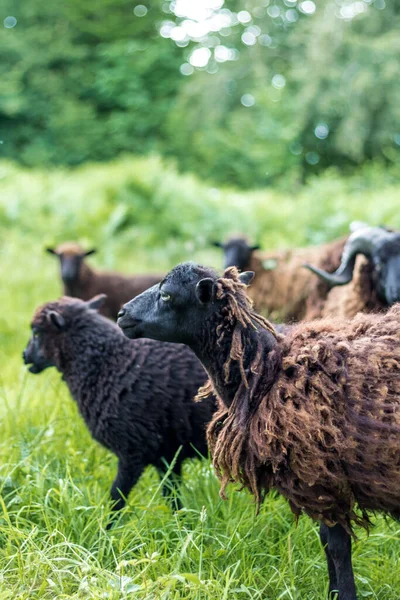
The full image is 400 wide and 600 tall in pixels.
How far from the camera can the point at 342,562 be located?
3.08 meters

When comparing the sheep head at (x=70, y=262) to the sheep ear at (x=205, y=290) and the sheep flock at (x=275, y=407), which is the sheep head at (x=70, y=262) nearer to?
the sheep flock at (x=275, y=407)

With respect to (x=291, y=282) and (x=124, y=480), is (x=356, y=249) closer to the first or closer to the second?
(x=291, y=282)

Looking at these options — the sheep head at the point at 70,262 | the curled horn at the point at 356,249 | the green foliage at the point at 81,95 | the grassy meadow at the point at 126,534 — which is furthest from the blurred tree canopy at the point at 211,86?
the grassy meadow at the point at 126,534

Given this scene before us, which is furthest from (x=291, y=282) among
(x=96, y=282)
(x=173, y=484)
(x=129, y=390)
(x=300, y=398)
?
(x=300, y=398)

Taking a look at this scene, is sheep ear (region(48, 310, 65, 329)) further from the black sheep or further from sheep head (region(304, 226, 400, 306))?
sheep head (region(304, 226, 400, 306))

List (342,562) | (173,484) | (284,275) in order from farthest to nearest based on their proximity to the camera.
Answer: (284,275) → (173,484) → (342,562)

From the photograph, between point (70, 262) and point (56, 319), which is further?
point (70, 262)

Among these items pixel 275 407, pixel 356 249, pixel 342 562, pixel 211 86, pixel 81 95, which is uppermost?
pixel 275 407

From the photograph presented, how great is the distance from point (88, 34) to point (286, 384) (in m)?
29.5

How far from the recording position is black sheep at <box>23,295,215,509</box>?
4301mm

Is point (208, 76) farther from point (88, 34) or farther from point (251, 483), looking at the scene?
point (251, 483)

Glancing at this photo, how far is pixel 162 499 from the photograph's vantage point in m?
4.30

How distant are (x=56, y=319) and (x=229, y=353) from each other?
1767 mm

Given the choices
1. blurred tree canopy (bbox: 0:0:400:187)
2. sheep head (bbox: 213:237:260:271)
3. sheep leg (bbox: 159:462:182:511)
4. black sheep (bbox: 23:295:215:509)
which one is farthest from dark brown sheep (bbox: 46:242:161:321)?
blurred tree canopy (bbox: 0:0:400:187)
